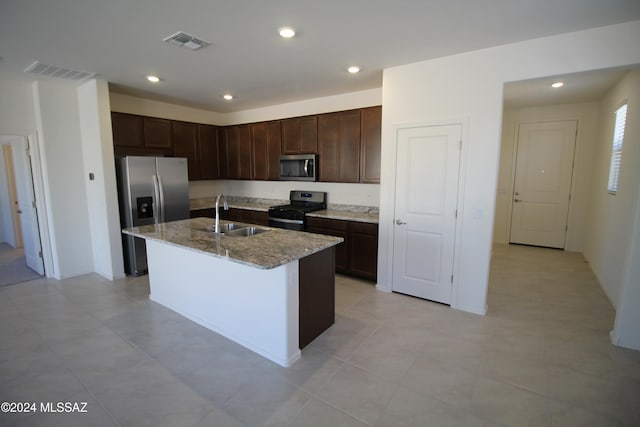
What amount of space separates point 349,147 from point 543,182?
4203 mm

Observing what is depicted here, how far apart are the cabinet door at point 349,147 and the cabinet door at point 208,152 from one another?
2717mm

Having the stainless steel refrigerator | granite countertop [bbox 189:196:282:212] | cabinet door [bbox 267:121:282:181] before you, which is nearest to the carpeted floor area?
the stainless steel refrigerator

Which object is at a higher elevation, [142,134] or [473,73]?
[473,73]

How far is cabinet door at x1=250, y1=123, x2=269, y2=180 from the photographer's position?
5419mm

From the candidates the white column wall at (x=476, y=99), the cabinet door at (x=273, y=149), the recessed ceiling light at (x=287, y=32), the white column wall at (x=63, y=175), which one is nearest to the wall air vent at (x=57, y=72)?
the white column wall at (x=63, y=175)

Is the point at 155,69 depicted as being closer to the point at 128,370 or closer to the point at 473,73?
the point at 128,370

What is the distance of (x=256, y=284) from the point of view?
8.20 ft

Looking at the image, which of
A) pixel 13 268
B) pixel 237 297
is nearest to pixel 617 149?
pixel 237 297

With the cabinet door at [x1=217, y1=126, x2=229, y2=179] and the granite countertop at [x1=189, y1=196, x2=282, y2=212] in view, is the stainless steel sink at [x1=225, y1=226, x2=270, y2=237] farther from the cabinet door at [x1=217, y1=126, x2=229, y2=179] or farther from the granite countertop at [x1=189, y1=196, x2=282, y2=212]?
the cabinet door at [x1=217, y1=126, x2=229, y2=179]

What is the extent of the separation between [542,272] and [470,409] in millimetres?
3583

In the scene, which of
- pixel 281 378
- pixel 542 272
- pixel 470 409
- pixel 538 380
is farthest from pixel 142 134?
pixel 542 272

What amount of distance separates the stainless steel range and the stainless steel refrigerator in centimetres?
155

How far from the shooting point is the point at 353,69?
350 centimetres

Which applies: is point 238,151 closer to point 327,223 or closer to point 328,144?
point 328,144
